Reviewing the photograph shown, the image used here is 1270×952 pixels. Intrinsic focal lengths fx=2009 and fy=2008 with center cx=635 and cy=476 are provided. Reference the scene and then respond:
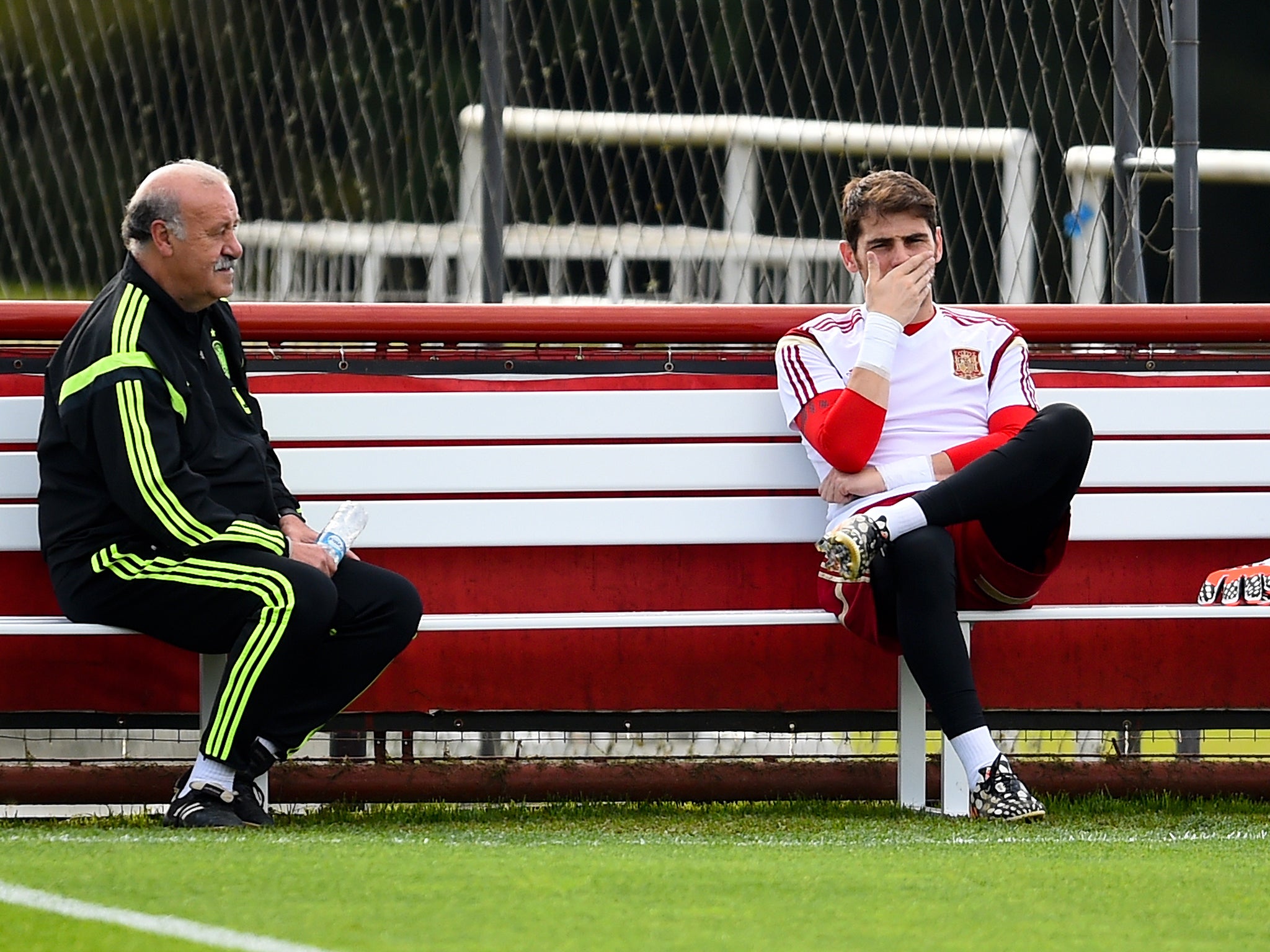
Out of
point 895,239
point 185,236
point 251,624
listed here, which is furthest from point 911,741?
point 185,236

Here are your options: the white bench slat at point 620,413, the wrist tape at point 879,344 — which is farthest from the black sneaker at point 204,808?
the wrist tape at point 879,344

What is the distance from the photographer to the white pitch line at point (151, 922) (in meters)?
2.31

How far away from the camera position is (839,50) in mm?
4617

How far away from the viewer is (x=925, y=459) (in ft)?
11.8

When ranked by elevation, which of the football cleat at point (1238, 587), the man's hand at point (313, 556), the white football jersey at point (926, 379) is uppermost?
the white football jersey at point (926, 379)

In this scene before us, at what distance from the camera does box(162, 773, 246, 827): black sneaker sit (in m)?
3.28

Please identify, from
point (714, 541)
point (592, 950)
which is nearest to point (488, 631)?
point (714, 541)

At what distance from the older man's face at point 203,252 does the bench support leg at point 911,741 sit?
4.51ft

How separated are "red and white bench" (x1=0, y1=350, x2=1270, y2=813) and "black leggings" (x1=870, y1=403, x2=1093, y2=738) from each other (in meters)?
0.37

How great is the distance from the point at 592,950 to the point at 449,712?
4.98 ft

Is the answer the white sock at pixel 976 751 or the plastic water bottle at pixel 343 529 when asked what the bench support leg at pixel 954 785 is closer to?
the white sock at pixel 976 751

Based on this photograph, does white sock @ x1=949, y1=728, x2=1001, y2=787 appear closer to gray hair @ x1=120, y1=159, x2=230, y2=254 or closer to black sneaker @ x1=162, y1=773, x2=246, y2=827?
black sneaker @ x1=162, y1=773, x2=246, y2=827

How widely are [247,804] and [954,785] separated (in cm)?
123

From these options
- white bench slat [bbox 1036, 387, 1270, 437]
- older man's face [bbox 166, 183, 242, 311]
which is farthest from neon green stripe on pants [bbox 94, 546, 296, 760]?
white bench slat [bbox 1036, 387, 1270, 437]
